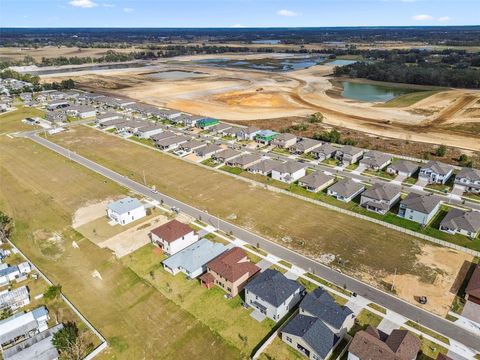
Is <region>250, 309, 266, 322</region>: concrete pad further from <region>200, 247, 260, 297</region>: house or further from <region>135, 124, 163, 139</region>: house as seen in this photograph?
<region>135, 124, 163, 139</region>: house

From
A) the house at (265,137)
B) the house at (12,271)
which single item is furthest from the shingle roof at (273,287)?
A: the house at (265,137)

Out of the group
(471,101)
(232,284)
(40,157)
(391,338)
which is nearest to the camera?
(391,338)

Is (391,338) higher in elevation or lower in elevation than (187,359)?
higher

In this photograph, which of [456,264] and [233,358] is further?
[456,264]

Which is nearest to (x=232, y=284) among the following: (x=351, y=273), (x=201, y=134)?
(x=351, y=273)

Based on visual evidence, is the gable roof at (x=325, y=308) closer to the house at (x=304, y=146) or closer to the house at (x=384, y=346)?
the house at (x=384, y=346)

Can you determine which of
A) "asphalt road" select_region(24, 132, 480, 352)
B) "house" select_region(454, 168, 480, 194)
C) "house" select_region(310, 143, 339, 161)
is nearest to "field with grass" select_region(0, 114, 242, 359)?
"asphalt road" select_region(24, 132, 480, 352)

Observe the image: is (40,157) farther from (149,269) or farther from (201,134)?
(149,269)
